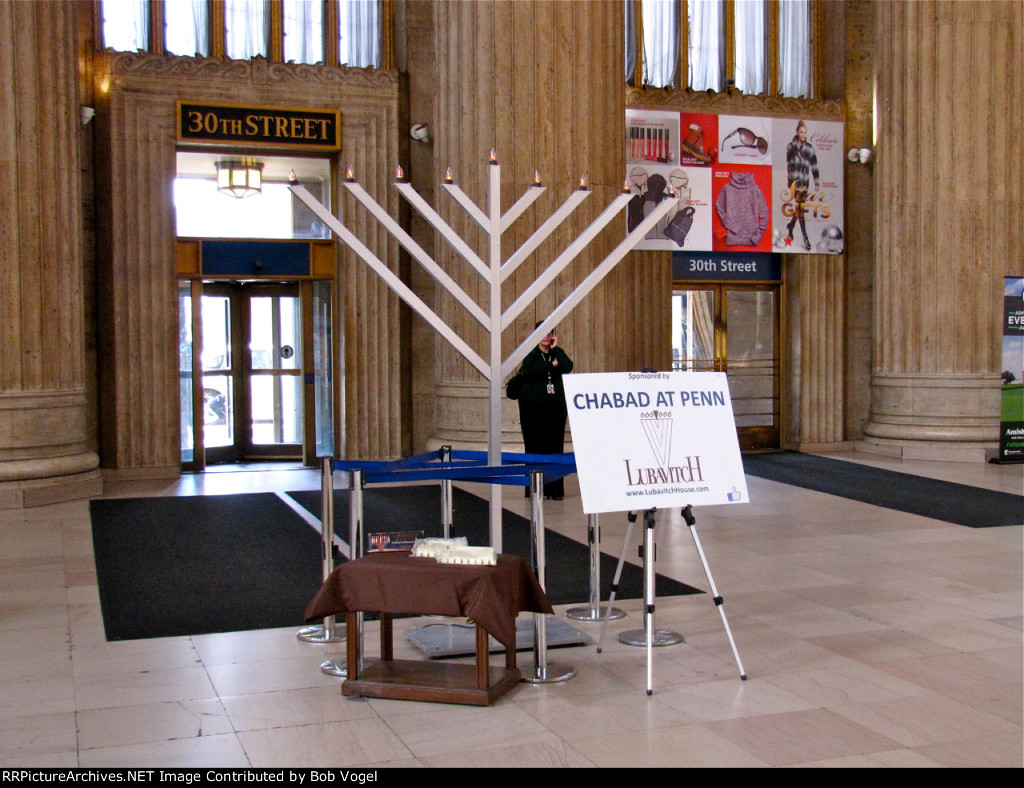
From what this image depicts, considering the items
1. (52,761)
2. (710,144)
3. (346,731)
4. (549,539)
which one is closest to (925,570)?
(549,539)

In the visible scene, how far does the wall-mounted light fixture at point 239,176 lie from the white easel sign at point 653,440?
9.53 meters

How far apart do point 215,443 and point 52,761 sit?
10.7 metres

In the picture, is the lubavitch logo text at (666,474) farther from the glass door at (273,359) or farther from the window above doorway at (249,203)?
the glass door at (273,359)

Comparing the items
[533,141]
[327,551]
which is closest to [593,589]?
[327,551]

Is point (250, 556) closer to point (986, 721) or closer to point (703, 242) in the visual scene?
point (986, 721)

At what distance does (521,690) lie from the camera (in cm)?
526

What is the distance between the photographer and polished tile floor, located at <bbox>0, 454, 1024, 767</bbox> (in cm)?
443

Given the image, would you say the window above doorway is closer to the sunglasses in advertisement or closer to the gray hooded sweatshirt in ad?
the gray hooded sweatshirt in ad

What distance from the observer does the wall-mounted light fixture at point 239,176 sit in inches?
549

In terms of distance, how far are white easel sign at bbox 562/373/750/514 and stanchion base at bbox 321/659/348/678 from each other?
1.39 meters
